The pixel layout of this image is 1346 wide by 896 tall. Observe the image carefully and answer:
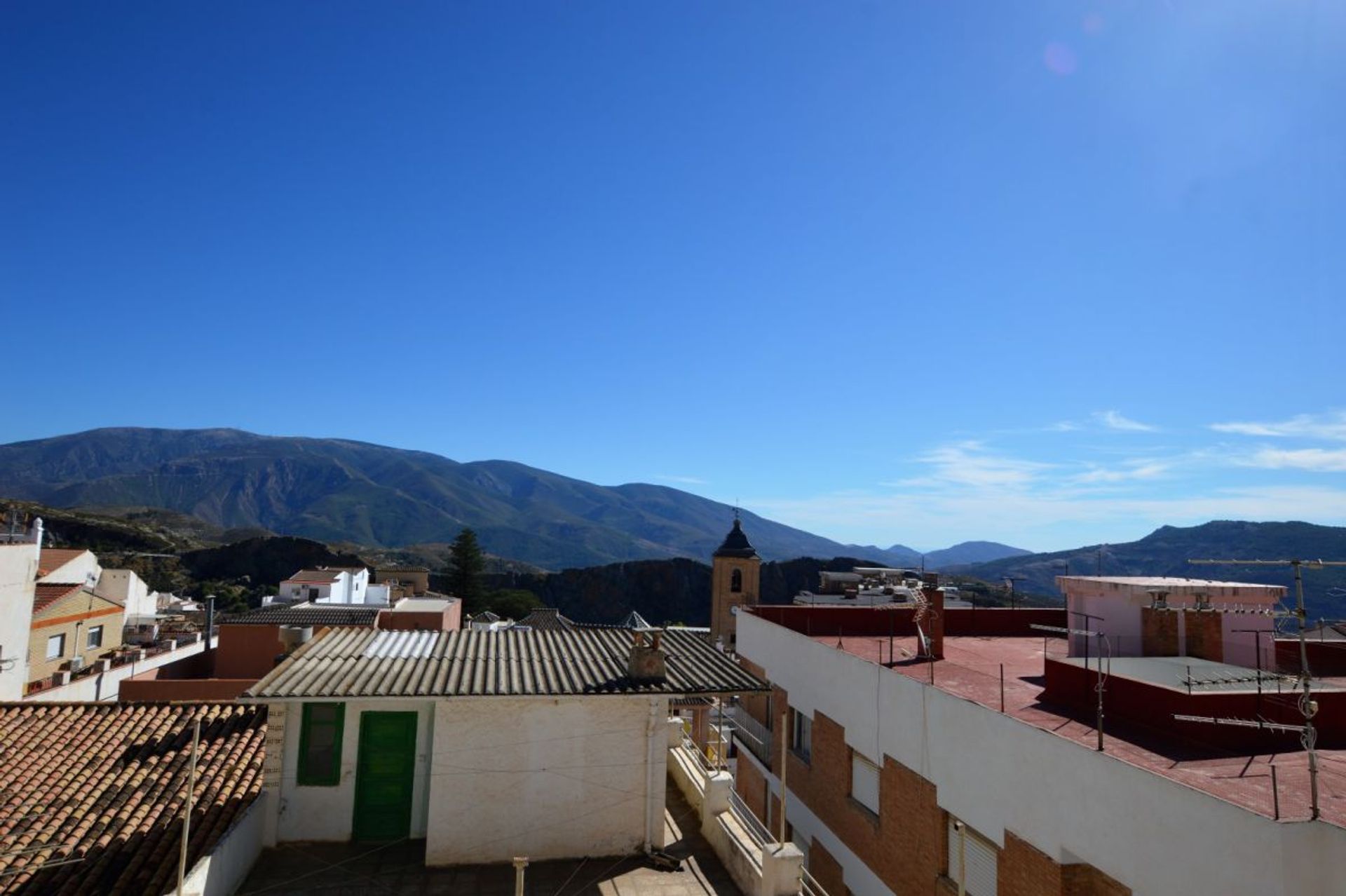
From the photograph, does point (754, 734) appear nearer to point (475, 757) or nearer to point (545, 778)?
point (545, 778)

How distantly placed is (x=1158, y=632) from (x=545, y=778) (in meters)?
10.5

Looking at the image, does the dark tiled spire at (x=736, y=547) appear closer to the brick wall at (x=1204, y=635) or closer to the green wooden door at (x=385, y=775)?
the brick wall at (x=1204, y=635)

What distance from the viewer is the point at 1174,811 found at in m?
7.07

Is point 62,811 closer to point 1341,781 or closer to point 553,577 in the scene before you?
point 1341,781

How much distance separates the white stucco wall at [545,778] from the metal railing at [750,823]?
3.52ft

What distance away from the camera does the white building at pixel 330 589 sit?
49625mm

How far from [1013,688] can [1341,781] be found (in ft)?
16.1

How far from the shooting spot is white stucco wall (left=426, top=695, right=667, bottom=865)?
9.33 m

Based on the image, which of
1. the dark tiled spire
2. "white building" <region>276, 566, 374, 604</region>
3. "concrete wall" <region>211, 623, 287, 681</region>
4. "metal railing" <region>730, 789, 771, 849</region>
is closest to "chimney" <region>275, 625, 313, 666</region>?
"metal railing" <region>730, 789, 771, 849</region>

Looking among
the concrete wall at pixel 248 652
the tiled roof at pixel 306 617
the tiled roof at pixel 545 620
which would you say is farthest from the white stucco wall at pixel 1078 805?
the tiled roof at pixel 545 620

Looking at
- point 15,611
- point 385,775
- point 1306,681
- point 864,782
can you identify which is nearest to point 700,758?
point 864,782

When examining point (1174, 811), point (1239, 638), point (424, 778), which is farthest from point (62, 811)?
point (1239, 638)

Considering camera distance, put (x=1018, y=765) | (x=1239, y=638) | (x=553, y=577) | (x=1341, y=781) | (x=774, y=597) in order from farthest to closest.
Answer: (x=553, y=577) < (x=774, y=597) < (x=1239, y=638) < (x=1018, y=765) < (x=1341, y=781)

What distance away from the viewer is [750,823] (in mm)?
9953
